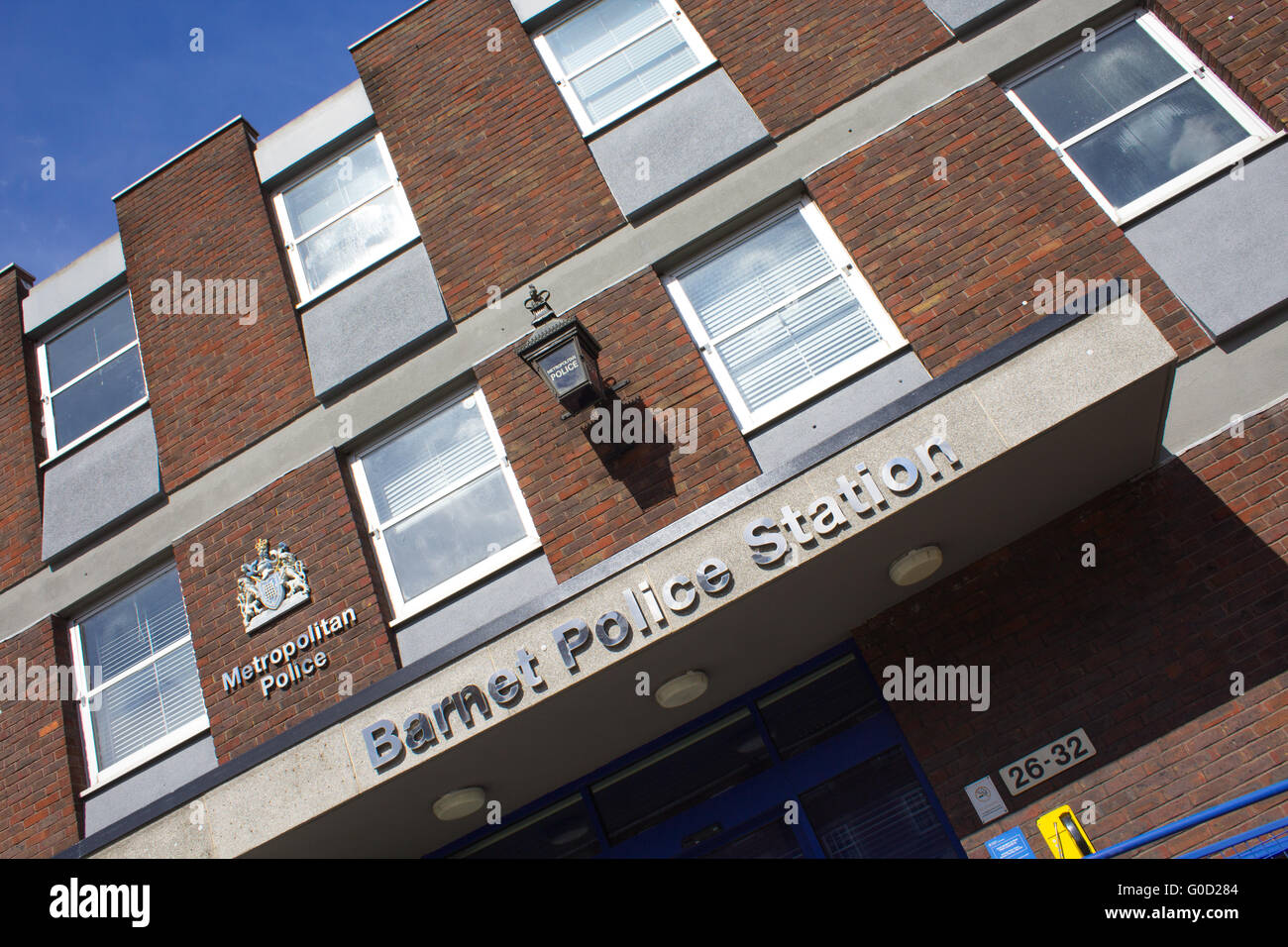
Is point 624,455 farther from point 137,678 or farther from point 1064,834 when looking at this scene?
point 137,678

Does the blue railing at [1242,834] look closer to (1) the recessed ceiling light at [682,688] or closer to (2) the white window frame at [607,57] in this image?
(1) the recessed ceiling light at [682,688]

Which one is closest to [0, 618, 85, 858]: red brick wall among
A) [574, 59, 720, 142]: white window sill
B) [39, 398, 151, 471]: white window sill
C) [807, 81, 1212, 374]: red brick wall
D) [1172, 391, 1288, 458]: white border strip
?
[39, 398, 151, 471]: white window sill

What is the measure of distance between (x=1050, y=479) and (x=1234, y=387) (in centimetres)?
154

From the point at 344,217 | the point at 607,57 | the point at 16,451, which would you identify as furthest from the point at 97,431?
the point at 607,57

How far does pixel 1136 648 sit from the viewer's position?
20.2 feet

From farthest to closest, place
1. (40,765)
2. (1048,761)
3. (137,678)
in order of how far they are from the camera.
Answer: (137,678) → (40,765) → (1048,761)

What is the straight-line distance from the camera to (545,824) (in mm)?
7496

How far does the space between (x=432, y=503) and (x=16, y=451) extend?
522 centimetres

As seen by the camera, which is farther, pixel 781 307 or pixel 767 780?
pixel 781 307

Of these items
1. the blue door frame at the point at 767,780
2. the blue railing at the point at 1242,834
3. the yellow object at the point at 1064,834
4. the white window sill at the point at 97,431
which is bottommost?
the blue railing at the point at 1242,834

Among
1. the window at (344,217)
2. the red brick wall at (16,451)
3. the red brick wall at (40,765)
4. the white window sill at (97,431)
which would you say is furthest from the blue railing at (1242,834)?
the red brick wall at (16,451)

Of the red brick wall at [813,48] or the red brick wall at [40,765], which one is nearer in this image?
the red brick wall at [813,48]

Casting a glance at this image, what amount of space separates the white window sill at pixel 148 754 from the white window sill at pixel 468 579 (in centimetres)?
203

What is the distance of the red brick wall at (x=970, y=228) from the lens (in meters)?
6.86
